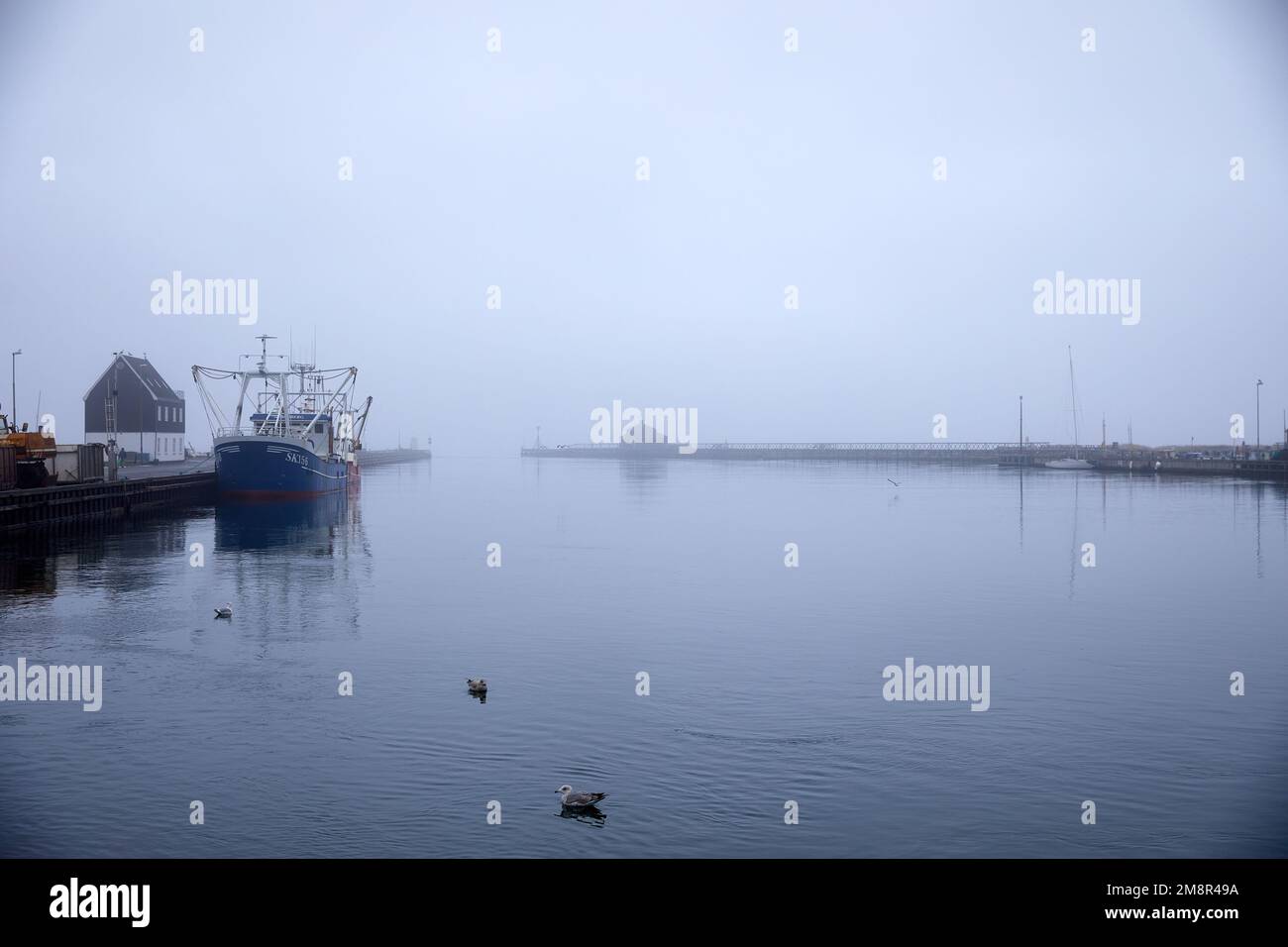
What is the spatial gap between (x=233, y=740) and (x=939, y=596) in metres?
29.4

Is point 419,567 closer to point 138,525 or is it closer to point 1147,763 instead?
point 138,525

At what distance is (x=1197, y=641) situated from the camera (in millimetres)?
32531

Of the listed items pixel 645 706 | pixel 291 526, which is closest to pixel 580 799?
pixel 645 706

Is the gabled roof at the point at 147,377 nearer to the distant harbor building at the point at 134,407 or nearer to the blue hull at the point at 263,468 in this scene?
the distant harbor building at the point at 134,407

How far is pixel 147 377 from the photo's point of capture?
144 meters

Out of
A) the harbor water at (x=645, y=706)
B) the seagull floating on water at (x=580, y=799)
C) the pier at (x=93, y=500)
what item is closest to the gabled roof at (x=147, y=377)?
the pier at (x=93, y=500)

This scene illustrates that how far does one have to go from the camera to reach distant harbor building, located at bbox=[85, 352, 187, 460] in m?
137

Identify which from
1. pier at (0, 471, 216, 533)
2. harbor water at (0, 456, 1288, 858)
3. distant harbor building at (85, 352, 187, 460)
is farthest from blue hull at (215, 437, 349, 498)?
distant harbor building at (85, 352, 187, 460)

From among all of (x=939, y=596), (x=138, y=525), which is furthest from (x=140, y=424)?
(x=939, y=596)

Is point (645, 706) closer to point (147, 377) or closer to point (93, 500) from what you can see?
point (93, 500)

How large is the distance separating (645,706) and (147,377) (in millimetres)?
138962
